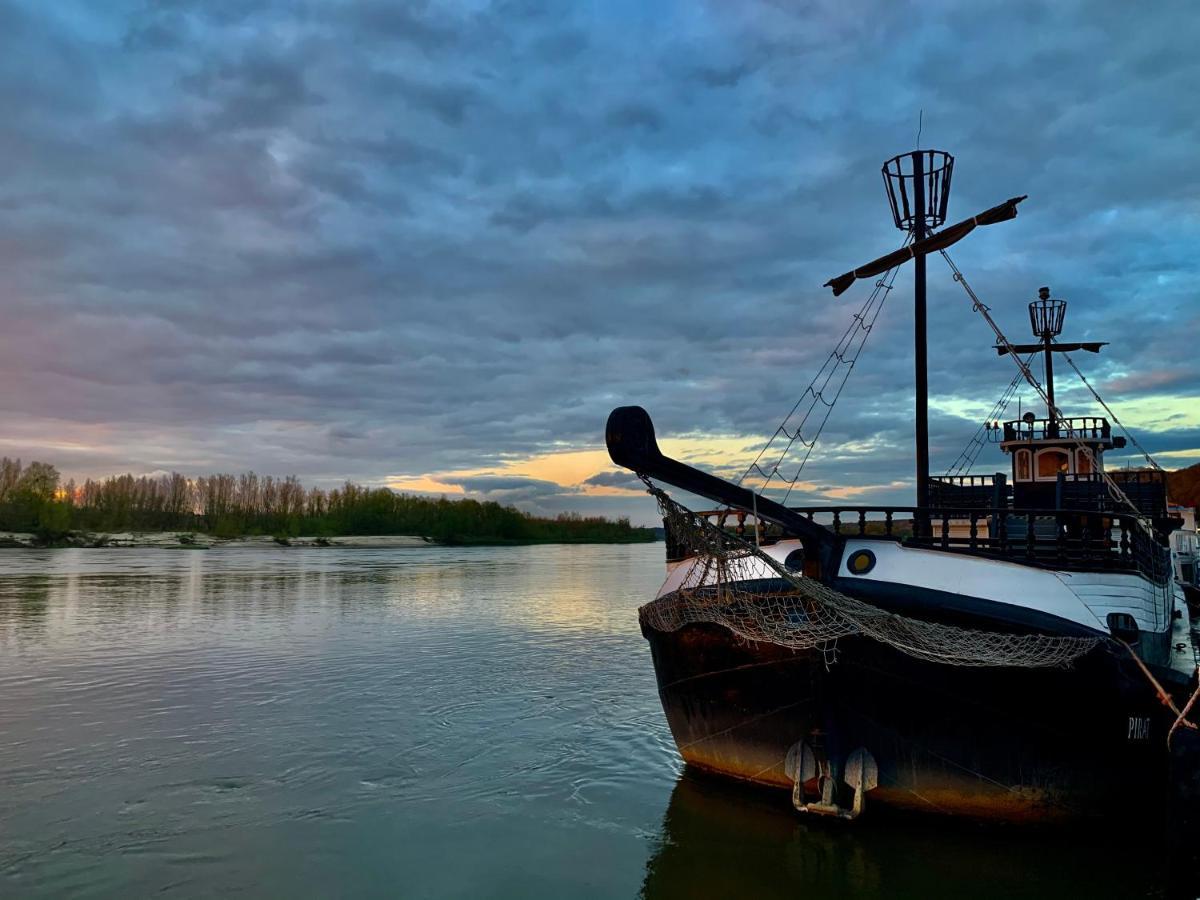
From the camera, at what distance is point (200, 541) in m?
95.2

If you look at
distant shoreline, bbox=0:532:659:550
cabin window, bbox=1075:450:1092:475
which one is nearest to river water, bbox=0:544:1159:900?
cabin window, bbox=1075:450:1092:475

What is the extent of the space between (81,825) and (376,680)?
8.38 meters

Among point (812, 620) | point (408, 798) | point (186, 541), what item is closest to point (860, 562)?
point (812, 620)

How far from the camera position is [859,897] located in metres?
7.25

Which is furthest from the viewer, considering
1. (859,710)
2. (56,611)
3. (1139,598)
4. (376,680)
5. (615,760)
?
(56,611)

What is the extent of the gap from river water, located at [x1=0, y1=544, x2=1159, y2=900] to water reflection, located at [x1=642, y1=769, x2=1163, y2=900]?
22 mm

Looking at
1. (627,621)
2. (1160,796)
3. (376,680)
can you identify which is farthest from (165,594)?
(1160,796)

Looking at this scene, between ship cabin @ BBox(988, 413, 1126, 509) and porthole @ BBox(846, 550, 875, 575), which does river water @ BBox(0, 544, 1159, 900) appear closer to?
porthole @ BBox(846, 550, 875, 575)

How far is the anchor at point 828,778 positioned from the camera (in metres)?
8.11

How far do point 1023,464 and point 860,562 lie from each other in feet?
37.3

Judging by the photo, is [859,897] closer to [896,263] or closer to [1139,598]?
[1139,598]

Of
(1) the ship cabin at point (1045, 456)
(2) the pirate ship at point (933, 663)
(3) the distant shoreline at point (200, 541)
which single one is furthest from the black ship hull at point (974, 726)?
(3) the distant shoreline at point (200, 541)

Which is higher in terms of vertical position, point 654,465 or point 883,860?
point 654,465

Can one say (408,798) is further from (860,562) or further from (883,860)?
(860,562)
